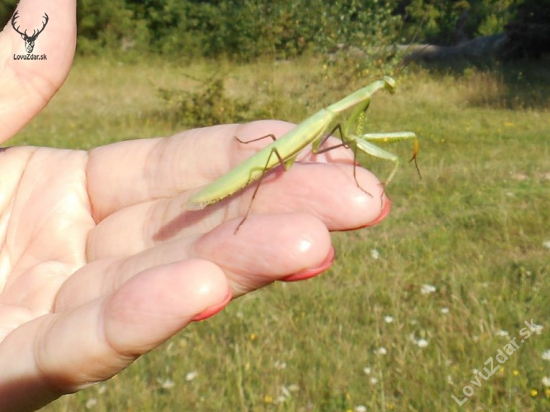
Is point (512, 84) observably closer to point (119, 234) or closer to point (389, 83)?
point (389, 83)

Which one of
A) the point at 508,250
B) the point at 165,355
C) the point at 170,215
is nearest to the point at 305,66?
the point at 508,250

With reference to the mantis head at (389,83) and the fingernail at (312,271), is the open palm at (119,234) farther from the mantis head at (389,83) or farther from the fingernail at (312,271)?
the mantis head at (389,83)

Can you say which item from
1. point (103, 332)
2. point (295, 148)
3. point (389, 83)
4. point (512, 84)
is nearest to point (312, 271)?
point (103, 332)

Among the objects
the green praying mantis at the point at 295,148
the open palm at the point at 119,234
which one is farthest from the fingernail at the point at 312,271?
the green praying mantis at the point at 295,148

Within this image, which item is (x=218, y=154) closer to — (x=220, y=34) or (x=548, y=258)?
(x=548, y=258)

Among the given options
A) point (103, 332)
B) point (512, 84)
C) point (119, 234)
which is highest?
point (103, 332)

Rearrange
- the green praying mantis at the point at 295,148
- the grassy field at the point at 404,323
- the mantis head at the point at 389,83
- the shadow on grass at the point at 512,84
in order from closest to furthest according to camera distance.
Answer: the green praying mantis at the point at 295,148 < the mantis head at the point at 389,83 < the grassy field at the point at 404,323 < the shadow on grass at the point at 512,84

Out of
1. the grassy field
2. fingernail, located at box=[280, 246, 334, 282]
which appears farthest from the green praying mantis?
the grassy field
